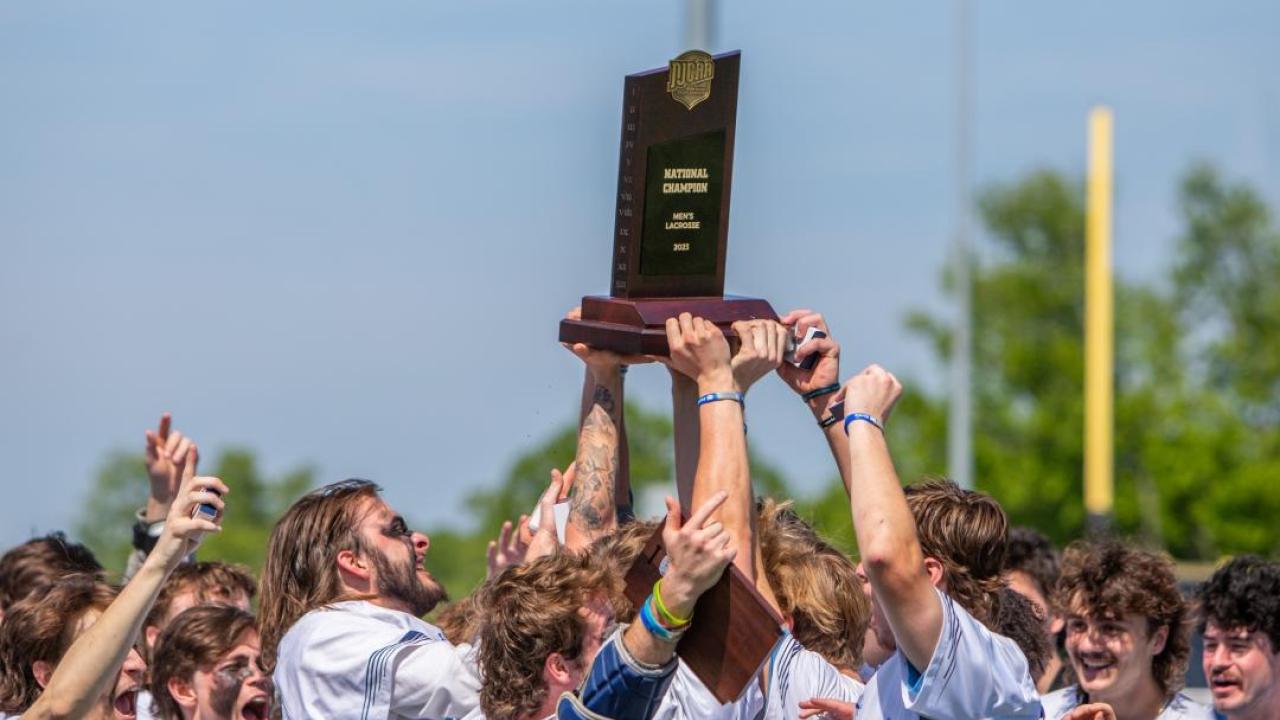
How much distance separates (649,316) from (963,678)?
1331 millimetres

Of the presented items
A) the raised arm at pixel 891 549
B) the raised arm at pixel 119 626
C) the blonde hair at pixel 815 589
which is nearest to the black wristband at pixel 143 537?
the raised arm at pixel 119 626

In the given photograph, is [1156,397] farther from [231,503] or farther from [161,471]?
[161,471]

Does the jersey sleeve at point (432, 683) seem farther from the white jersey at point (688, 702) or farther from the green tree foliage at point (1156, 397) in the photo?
the green tree foliage at point (1156, 397)

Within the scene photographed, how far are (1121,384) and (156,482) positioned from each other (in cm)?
3398

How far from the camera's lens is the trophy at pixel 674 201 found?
5430mm

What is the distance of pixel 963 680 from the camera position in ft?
15.3

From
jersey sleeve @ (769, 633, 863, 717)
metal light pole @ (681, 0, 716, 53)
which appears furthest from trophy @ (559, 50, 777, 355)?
metal light pole @ (681, 0, 716, 53)

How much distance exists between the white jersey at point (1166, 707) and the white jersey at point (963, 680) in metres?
1.44

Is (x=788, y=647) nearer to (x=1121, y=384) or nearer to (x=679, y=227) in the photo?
(x=679, y=227)

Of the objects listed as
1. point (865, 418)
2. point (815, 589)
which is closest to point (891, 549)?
point (865, 418)

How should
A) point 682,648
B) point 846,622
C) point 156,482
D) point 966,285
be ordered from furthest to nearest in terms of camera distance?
point 966,285 < point 156,482 < point 846,622 < point 682,648

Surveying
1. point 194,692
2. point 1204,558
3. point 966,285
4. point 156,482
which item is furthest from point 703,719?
point 1204,558

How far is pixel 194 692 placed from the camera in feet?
20.9

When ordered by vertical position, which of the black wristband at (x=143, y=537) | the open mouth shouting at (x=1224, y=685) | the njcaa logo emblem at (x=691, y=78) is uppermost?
the njcaa logo emblem at (x=691, y=78)
